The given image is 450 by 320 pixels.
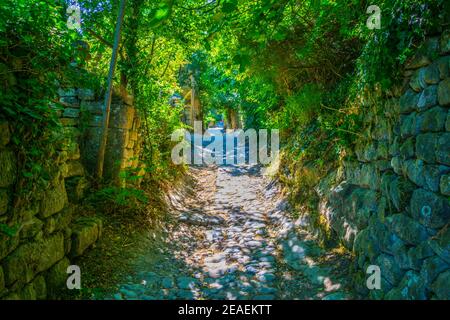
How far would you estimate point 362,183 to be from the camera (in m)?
4.19

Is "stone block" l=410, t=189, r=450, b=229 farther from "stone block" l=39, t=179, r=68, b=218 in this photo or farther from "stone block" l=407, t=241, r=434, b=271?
"stone block" l=39, t=179, r=68, b=218

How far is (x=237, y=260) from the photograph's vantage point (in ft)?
16.0

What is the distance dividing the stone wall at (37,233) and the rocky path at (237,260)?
0.73m

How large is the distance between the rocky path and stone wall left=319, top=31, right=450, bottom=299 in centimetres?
62

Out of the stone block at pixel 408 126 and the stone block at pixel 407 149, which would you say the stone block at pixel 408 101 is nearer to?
the stone block at pixel 408 126

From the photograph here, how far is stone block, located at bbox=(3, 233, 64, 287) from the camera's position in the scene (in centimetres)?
273

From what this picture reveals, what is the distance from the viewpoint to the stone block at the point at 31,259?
8.95ft

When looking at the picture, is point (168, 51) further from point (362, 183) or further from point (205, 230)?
point (362, 183)

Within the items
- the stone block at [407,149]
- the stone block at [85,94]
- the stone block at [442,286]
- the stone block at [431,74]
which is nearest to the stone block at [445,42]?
the stone block at [431,74]

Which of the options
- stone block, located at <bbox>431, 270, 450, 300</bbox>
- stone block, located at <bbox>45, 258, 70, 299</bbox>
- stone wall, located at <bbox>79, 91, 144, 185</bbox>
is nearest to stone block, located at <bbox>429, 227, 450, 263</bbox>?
stone block, located at <bbox>431, 270, 450, 300</bbox>

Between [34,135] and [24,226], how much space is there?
0.80 meters

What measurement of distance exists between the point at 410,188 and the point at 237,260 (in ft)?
8.68

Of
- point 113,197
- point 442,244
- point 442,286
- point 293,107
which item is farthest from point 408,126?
point 293,107

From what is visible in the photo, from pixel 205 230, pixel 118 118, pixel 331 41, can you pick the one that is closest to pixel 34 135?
pixel 118 118
